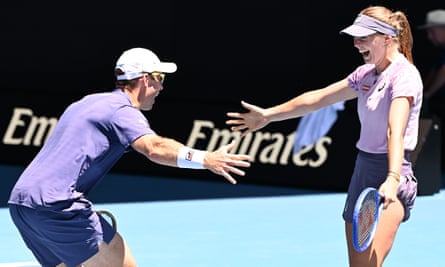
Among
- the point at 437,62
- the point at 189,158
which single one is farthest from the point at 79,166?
the point at 437,62

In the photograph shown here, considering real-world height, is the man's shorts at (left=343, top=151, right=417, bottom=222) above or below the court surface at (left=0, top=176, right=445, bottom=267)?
above

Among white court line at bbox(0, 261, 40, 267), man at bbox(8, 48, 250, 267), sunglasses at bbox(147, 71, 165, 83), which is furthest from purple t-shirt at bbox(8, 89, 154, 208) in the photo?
white court line at bbox(0, 261, 40, 267)

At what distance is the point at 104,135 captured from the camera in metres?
5.77

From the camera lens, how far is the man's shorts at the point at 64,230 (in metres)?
5.80

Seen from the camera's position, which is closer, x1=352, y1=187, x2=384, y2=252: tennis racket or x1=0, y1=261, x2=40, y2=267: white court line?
x1=352, y1=187, x2=384, y2=252: tennis racket

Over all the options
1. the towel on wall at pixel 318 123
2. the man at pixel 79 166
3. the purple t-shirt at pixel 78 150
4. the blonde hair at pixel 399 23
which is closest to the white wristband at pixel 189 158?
the man at pixel 79 166

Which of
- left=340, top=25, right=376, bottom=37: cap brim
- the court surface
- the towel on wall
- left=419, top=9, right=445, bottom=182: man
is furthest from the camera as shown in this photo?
left=419, top=9, right=445, bottom=182: man

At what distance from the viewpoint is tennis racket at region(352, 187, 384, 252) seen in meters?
5.52

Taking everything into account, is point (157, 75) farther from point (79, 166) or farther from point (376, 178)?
point (376, 178)

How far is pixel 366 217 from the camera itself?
5.60m

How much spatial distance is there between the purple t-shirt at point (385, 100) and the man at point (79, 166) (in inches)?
29.4

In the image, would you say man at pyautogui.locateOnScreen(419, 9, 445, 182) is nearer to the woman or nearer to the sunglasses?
the woman

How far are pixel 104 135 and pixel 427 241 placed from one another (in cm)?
451

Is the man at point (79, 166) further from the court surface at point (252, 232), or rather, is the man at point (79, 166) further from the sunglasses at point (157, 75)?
the court surface at point (252, 232)
